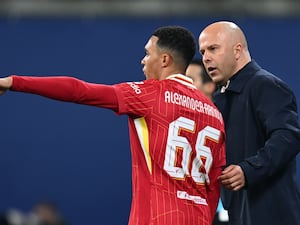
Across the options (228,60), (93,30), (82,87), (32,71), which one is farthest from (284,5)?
(82,87)

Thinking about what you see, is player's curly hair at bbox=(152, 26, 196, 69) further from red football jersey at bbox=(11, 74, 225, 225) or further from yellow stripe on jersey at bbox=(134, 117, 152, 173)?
yellow stripe on jersey at bbox=(134, 117, 152, 173)

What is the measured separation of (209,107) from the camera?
3555 millimetres

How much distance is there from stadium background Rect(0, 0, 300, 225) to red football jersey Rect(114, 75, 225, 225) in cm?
315

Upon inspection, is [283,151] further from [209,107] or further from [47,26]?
[47,26]

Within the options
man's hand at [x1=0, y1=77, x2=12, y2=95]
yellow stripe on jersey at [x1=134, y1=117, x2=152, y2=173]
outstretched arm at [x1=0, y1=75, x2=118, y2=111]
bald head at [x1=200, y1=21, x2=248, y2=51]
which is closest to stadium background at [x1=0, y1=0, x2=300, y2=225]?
bald head at [x1=200, y1=21, x2=248, y2=51]

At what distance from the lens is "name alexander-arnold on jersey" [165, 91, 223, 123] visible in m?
3.39

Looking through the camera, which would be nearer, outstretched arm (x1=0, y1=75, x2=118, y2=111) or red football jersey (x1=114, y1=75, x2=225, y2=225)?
outstretched arm (x1=0, y1=75, x2=118, y2=111)

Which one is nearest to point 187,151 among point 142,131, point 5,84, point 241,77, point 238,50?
point 142,131

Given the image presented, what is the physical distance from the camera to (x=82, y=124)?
674cm

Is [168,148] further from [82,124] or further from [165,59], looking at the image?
[82,124]

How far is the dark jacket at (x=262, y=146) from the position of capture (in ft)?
11.7

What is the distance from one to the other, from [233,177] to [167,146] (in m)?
0.31

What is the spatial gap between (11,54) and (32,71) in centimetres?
23

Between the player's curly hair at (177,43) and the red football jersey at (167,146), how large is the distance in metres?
0.12
